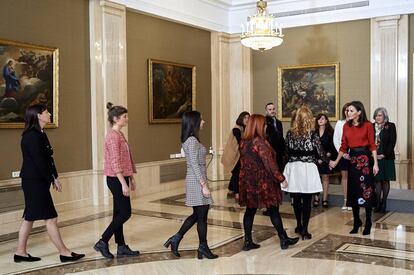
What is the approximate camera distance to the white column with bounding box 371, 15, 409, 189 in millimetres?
10266

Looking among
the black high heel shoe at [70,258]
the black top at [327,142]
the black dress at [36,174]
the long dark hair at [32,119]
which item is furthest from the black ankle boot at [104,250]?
the black top at [327,142]

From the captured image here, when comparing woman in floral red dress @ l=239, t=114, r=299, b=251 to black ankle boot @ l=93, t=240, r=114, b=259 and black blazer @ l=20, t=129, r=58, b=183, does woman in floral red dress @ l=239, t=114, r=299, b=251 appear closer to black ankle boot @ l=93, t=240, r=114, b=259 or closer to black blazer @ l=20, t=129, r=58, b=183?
black ankle boot @ l=93, t=240, r=114, b=259

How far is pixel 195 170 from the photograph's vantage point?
5.00 meters

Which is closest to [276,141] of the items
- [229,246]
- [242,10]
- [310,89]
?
[229,246]

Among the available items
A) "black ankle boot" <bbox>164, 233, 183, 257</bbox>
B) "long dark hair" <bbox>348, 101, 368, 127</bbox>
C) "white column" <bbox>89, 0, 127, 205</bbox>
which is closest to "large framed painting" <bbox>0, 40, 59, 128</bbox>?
"white column" <bbox>89, 0, 127, 205</bbox>

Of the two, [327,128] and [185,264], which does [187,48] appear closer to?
[327,128]

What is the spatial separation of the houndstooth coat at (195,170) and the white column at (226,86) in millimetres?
7143

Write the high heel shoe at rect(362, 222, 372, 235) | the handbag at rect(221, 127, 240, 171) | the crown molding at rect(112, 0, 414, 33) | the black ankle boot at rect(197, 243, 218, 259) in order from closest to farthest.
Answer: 1. the black ankle boot at rect(197, 243, 218, 259)
2. the high heel shoe at rect(362, 222, 372, 235)
3. the handbag at rect(221, 127, 240, 171)
4. the crown molding at rect(112, 0, 414, 33)

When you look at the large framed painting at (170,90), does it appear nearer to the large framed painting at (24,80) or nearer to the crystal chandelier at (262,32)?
the crystal chandelier at (262,32)

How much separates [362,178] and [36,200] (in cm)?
392

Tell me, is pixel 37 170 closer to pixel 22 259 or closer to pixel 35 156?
pixel 35 156

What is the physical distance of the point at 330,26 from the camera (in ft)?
37.0

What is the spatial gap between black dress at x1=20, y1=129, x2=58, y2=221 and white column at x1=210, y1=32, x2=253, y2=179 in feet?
24.2

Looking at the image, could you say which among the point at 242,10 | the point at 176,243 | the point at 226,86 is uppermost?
the point at 242,10
